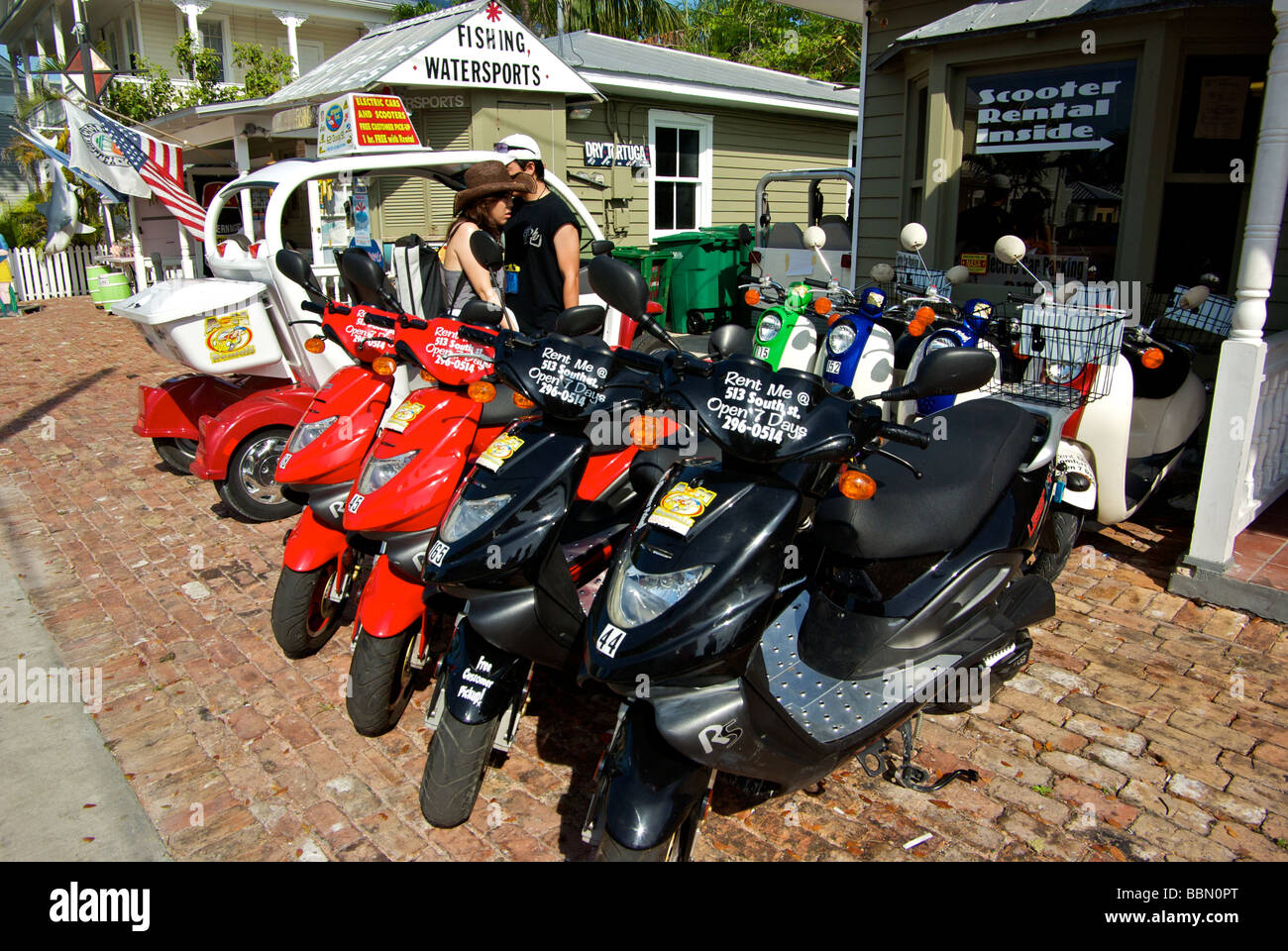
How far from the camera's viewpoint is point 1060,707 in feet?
11.2

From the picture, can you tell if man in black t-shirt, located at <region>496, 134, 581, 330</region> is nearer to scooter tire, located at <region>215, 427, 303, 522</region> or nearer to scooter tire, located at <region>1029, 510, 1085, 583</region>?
scooter tire, located at <region>215, 427, 303, 522</region>

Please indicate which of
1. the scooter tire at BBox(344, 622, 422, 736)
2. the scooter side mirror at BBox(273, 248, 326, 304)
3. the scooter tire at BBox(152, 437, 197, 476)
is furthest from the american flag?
the scooter tire at BBox(344, 622, 422, 736)

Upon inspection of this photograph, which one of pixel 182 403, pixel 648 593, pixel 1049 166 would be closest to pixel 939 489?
pixel 648 593

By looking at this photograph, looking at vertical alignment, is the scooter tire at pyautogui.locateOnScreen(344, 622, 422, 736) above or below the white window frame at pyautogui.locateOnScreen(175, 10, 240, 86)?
below

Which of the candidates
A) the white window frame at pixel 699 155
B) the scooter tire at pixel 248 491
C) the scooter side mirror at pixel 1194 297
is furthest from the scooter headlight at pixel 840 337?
the white window frame at pixel 699 155

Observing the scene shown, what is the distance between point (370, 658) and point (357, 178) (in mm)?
4890

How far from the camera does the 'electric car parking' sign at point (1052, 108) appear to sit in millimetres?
5879

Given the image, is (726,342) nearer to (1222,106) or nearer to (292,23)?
(1222,106)

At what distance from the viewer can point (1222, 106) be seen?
5664mm

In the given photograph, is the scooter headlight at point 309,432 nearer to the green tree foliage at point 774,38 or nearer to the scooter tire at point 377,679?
the scooter tire at point 377,679

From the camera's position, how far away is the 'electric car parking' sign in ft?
19.3

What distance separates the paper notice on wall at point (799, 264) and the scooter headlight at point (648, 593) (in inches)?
293

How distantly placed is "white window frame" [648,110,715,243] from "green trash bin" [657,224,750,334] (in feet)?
5.87
